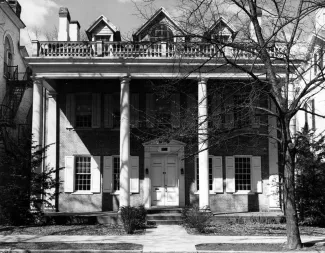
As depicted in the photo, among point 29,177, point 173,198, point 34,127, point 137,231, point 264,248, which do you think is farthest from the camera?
point 173,198

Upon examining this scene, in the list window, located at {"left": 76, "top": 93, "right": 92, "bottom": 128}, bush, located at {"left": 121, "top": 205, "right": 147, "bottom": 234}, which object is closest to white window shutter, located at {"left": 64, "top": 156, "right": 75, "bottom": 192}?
window, located at {"left": 76, "top": 93, "right": 92, "bottom": 128}

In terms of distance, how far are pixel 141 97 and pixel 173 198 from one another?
5.10 metres

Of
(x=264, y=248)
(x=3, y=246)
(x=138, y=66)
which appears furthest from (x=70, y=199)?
(x=264, y=248)

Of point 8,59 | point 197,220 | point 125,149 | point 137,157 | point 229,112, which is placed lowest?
point 197,220

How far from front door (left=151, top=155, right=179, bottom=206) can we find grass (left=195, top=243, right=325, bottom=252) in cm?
866

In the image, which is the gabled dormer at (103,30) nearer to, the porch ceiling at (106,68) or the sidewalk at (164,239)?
the porch ceiling at (106,68)

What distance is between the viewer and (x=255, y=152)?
21422 mm

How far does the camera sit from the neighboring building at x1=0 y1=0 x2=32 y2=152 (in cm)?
2225

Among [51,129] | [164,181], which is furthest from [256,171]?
[51,129]

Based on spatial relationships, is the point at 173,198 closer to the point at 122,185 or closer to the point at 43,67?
the point at 122,185

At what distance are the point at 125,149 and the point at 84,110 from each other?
458 cm

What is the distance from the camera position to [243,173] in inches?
850

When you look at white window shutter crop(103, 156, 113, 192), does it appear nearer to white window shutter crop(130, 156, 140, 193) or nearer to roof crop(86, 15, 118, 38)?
white window shutter crop(130, 156, 140, 193)

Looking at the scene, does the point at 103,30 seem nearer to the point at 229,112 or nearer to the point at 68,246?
the point at 229,112
